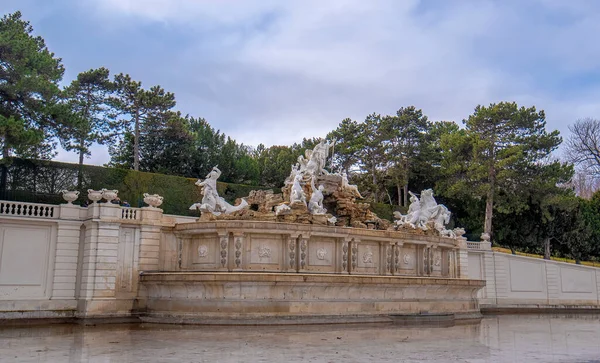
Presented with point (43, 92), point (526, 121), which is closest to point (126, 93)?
point (43, 92)

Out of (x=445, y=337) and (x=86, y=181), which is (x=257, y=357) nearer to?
(x=445, y=337)

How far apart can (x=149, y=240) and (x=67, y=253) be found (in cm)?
341

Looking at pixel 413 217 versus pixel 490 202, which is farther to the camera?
pixel 490 202

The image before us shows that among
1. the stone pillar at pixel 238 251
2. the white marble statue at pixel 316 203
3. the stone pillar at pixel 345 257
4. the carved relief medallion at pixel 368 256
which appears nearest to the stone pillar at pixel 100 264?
the stone pillar at pixel 238 251

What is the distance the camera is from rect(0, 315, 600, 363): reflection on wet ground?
11.9 meters

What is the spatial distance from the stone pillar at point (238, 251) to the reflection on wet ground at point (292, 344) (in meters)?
3.97

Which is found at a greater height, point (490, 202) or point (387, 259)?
point (490, 202)

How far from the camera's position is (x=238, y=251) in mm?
22922

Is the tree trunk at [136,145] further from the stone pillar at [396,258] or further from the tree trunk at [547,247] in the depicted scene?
the tree trunk at [547,247]

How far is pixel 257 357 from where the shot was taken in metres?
11.9

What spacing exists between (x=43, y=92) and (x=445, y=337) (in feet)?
69.6

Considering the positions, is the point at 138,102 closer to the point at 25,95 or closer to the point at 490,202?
the point at 25,95

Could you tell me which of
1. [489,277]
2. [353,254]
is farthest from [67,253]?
[489,277]

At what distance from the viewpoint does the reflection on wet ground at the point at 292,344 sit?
39.0 feet
